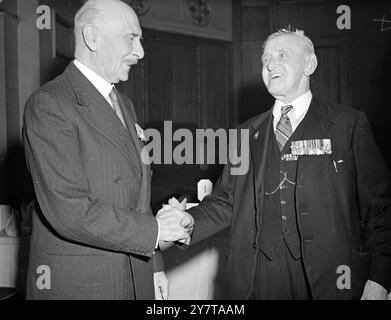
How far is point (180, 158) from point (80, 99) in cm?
363

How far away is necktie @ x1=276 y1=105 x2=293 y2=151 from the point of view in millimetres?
1807

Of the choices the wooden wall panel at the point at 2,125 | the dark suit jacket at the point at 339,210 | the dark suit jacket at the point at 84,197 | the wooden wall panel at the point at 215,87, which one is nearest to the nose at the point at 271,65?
the dark suit jacket at the point at 339,210

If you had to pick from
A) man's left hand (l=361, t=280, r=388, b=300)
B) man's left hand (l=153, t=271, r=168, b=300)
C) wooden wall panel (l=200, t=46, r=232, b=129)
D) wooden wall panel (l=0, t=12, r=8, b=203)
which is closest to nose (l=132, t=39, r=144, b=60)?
man's left hand (l=153, t=271, r=168, b=300)

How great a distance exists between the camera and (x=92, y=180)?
5.00ft

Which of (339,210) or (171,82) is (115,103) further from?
(171,82)

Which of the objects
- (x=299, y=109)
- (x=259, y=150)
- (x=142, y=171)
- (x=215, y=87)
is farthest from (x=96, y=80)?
(x=215, y=87)

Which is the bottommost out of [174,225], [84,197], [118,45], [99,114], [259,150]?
[174,225]

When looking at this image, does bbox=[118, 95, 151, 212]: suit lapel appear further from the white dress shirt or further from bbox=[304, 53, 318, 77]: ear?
bbox=[304, 53, 318, 77]: ear

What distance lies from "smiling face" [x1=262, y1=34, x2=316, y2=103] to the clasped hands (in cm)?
66

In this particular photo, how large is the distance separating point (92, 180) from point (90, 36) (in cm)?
53

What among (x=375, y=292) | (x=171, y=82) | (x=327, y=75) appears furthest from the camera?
(x=171, y=82)

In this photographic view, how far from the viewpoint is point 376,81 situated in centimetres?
450
